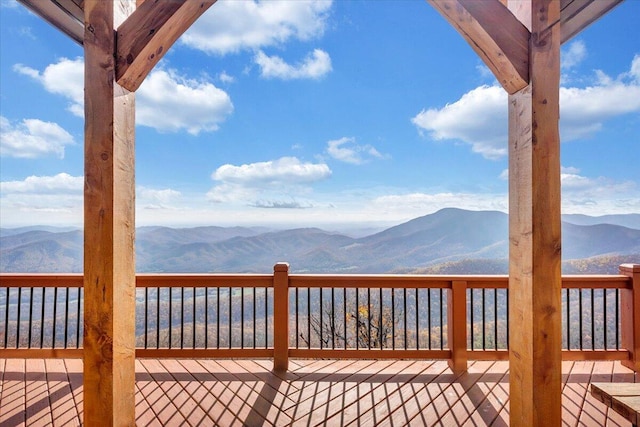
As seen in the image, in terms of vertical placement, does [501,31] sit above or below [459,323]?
above

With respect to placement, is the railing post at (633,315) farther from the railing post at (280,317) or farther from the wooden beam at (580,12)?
the railing post at (280,317)

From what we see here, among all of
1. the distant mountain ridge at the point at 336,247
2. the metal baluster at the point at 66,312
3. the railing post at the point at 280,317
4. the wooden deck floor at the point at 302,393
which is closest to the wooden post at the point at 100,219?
the wooden deck floor at the point at 302,393

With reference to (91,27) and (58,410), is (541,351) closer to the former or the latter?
(91,27)

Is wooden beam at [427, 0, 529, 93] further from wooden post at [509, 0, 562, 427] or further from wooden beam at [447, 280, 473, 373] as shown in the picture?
wooden beam at [447, 280, 473, 373]

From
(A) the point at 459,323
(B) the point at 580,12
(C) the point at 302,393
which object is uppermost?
(B) the point at 580,12

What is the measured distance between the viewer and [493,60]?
185 centimetres

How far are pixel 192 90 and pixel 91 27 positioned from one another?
1958 centimetres

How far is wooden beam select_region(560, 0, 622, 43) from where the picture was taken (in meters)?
1.99

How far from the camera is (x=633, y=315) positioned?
3287mm

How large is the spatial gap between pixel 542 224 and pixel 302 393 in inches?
91.8

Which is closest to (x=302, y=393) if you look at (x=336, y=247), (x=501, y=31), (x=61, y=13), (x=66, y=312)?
(x=66, y=312)

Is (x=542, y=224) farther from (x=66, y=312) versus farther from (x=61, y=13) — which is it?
(x=66, y=312)

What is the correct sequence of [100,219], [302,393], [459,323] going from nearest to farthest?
1. [100,219]
2. [302,393]
3. [459,323]

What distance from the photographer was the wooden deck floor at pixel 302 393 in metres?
2.40
